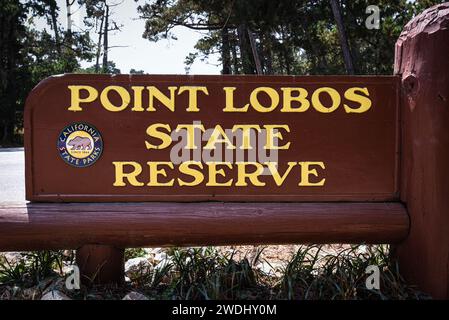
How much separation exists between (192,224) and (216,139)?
0.59 meters

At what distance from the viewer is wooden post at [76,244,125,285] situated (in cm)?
264

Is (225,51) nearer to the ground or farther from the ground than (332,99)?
farther from the ground

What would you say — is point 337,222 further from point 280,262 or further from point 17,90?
point 17,90

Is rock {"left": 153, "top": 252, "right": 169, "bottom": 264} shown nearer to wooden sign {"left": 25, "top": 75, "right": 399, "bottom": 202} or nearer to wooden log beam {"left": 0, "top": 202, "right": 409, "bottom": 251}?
wooden log beam {"left": 0, "top": 202, "right": 409, "bottom": 251}

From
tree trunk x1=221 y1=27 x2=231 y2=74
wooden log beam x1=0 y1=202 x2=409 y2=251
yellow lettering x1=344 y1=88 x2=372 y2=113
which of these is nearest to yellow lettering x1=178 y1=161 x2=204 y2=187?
wooden log beam x1=0 y1=202 x2=409 y2=251

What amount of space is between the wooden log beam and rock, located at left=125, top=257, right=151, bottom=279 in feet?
1.52

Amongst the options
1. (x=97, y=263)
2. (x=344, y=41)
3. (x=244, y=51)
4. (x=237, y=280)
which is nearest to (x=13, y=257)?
(x=97, y=263)

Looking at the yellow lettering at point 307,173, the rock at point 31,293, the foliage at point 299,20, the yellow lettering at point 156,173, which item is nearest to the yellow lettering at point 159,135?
the yellow lettering at point 156,173

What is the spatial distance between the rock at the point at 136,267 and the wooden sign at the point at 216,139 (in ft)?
2.28

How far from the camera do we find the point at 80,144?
2646 mm

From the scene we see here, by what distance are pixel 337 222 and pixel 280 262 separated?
0.97 m

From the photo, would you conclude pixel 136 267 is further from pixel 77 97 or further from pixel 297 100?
pixel 297 100

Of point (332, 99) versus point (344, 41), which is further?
point (344, 41)

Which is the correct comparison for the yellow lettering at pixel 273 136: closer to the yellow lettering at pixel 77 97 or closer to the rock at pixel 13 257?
the yellow lettering at pixel 77 97
